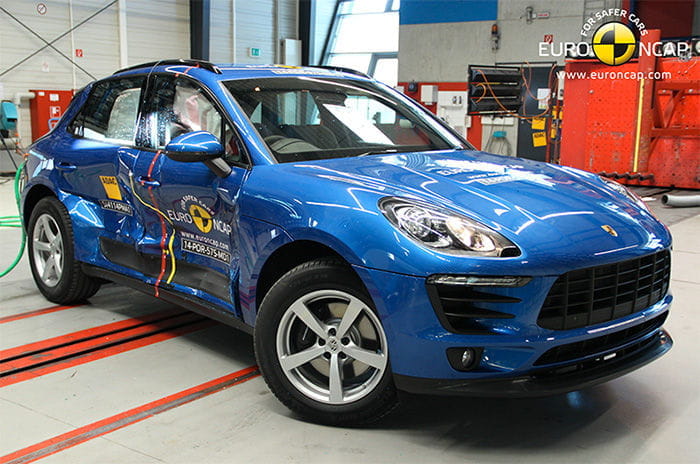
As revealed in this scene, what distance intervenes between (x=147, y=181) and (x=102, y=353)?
0.94m

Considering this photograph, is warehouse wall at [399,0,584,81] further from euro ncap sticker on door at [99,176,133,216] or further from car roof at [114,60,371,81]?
euro ncap sticker on door at [99,176,133,216]

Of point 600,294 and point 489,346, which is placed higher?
point 600,294

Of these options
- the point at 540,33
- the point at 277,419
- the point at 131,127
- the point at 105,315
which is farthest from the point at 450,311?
the point at 540,33

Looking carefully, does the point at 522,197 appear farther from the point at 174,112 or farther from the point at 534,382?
the point at 174,112

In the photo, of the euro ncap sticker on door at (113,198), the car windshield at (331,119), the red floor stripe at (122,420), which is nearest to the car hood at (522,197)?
the car windshield at (331,119)

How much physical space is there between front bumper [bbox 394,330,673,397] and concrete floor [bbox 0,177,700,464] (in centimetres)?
28

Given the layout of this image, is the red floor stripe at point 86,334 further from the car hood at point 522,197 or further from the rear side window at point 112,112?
the car hood at point 522,197

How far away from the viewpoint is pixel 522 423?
277 cm

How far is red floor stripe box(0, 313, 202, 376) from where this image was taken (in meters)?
3.45

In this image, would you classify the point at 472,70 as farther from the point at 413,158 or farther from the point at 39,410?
the point at 39,410

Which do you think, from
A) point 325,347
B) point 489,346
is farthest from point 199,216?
point 489,346

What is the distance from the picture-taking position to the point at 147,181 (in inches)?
137

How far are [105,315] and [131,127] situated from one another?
125cm

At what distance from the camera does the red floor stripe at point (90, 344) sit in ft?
11.3
